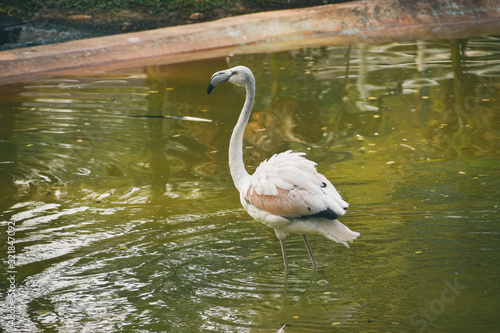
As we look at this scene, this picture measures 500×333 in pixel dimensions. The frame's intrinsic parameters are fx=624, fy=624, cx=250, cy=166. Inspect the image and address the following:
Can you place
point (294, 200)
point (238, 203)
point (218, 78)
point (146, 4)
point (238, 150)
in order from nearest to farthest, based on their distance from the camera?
1. point (294, 200)
2. point (218, 78)
3. point (238, 150)
4. point (238, 203)
5. point (146, 4)

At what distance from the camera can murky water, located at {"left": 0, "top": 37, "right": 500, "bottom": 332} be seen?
177 inches

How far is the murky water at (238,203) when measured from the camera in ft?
14.8

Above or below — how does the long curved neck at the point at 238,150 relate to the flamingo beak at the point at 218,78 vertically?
below

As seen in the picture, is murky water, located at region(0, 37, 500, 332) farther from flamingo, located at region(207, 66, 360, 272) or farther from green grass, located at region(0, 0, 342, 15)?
green grass, located at region(0, 0, 342, 15)

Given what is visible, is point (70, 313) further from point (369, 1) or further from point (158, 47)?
point (369, 1)

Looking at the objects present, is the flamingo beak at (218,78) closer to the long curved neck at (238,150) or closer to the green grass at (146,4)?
the long curved neck at (238,150)

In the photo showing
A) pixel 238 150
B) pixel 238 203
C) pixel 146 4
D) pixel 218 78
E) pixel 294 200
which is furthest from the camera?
pixel 146 4

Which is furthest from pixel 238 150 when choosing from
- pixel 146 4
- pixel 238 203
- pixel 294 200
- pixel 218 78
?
pixel 146 4

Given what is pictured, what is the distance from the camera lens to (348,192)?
6.38 metres

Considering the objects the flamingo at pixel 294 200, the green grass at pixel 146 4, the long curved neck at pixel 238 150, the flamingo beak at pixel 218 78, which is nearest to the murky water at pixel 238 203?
the flamingo at pixel 294 200

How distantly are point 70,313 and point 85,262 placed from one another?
2.65 feet

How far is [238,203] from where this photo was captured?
21.1 feet

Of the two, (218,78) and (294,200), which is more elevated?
(218,78)

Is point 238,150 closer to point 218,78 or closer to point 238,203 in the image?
point 218,78
